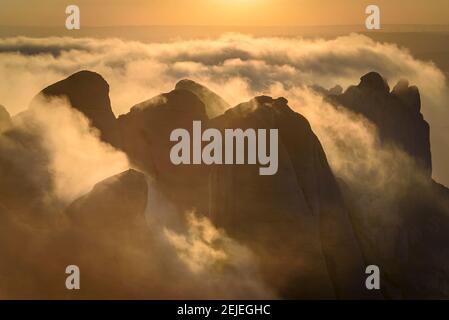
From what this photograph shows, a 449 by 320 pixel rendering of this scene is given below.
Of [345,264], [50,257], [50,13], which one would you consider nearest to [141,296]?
[50,257]

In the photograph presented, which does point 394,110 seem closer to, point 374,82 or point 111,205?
point 374,82

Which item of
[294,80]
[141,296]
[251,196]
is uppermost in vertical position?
[294,80]

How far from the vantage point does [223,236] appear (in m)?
8.98

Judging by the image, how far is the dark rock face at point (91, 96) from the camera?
9031 mm

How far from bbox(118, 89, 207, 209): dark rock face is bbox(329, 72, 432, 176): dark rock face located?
1173 mm

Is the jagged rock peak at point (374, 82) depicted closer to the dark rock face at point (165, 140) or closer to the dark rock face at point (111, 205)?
the dark rock face at point (165, 140)

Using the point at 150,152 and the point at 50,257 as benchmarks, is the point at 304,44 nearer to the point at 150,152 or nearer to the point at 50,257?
the point at 150,152

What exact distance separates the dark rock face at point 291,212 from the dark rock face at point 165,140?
16 centimetres

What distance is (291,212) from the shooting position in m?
9.02

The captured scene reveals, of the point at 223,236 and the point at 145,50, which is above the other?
the point at 145,50

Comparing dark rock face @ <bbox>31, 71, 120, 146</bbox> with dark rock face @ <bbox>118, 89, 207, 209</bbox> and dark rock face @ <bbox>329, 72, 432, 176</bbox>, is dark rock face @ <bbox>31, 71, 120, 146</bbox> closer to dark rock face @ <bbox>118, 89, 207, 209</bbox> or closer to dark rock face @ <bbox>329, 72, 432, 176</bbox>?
dark rock face @ <bbox>118, 89, 207, 209</bbox>

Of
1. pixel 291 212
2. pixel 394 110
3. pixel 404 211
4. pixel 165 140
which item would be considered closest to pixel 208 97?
pixel 165 140

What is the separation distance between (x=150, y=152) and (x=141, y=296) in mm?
1124

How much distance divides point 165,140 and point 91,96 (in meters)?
0.68
